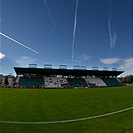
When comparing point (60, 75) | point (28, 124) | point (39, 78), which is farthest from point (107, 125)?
point (60, 75)

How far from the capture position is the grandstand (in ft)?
208

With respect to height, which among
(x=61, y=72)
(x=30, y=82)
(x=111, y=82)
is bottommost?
(x=30, y=82)

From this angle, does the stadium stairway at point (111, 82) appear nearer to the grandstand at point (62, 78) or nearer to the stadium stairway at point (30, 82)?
the grandstand at point (62, 78)

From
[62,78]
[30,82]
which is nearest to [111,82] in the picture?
[62,78]

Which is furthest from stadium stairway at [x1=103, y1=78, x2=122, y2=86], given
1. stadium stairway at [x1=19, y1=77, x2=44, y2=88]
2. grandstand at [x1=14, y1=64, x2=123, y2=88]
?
stadium stairway at [x1=19, y1=77, x2=44, y2=88]

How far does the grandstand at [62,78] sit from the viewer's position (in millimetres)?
63281

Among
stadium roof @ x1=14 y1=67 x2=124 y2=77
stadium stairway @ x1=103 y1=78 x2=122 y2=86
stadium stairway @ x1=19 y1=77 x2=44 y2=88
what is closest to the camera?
stadium stairway @ x1=19 y1=77 x2=44 y2=88

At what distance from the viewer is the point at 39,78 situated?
224 ft

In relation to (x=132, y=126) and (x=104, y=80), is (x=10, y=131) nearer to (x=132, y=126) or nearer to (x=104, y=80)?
(x=132, y=126)

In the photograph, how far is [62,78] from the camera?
7219cm

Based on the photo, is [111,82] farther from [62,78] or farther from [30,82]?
[30,82]

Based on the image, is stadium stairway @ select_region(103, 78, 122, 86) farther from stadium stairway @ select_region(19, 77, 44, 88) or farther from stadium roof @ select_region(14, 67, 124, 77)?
stadium stairway @ select_region(19, 77, 44, 88)

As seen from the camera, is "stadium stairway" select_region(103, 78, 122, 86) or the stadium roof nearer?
the stadium roof

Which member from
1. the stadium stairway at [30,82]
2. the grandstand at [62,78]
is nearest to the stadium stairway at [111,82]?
the grandstand at [62,78]
